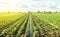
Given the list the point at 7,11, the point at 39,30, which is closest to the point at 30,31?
the point at 39,30

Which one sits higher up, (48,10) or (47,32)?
(48,10)

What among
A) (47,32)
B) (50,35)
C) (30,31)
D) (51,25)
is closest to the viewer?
(50,35)

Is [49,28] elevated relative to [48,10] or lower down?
lower down

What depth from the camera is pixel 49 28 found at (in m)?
9.13

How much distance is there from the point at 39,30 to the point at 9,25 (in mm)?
1154

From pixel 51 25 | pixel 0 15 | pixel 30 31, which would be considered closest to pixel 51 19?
pixel 51 25

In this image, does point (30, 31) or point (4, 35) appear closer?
point (4, 35)

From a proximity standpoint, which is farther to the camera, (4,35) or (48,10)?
(48,10)

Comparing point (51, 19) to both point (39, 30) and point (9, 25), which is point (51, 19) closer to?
point (39, 30)

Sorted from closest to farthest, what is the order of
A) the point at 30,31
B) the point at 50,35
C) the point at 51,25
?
1. the point at 50,35
2. the point at 30,31
3. the point at 51,25

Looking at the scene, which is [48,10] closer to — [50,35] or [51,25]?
[51,25]

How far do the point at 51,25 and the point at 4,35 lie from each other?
2213 millimetres

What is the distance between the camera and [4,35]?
8164 mm

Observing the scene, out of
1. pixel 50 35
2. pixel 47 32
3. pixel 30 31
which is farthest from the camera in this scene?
pixel 30 31
